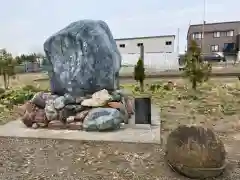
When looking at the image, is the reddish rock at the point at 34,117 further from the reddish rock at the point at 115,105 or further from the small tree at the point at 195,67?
the small tree at the point at 195,67

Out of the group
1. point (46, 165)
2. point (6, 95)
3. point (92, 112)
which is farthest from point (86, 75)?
point (6, 95)

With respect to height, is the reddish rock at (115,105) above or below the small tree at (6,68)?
below

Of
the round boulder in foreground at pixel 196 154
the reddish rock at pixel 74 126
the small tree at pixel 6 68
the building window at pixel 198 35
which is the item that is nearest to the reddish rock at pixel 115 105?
the reddish rock at pixel 74 126

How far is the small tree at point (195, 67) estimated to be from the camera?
35.3ft

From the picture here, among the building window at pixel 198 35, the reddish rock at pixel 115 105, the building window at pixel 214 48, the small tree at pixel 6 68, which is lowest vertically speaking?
the reddish rock at pixel 115 105

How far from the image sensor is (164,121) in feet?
21.2

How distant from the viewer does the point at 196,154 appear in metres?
3.50

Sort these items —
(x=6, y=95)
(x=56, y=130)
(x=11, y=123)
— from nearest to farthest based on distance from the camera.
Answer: (x=56, y=130), (x=11, y=123), (x=6, y=95)

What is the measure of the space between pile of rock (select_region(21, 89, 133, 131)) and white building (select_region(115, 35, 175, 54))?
85.1ft

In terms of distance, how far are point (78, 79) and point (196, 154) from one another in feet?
11.3

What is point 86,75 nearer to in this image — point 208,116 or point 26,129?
point 26,129

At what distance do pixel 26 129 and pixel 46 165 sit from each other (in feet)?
6.37

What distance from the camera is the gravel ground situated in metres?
3.57

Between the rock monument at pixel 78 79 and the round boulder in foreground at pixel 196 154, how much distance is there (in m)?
2.16
